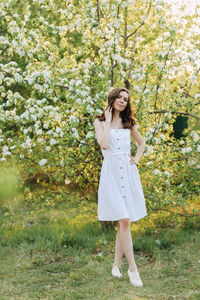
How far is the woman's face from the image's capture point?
416 cm

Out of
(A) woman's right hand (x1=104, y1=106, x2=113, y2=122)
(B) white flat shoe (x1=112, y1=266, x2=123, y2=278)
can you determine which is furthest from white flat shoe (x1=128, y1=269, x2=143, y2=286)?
(A) woman's right hand (x1=104, y1=106, x2=113, y2=122)

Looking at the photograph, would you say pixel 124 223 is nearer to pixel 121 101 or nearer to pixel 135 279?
pixel 135 279

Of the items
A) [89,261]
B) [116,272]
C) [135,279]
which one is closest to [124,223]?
[135,279]

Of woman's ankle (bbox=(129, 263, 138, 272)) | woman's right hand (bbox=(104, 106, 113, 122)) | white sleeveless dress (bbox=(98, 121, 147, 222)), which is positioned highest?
woman's right hand (bbox=(104, 106, 113, 122))

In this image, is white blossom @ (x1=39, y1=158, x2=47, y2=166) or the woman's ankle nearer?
the woman's ankle

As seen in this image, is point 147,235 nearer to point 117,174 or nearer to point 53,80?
point 117,174

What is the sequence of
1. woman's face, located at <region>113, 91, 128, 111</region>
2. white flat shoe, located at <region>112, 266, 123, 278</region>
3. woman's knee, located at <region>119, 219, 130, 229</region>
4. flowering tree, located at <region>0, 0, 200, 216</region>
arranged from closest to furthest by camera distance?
woman's knee, located at <region>119, 219, 130, 229</region> < woman's face, located at <region>113, 91, 128, 111</region> < white flat shoe, located at <region>112, 266, 123, 278</region> < flowering tree, located at <region>0, 0, 200, 216</region>

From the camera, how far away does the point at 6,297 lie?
12.9 ft

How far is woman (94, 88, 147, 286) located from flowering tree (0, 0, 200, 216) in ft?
2.80

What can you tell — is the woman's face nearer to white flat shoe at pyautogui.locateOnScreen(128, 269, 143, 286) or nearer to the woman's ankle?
the woman's ankle

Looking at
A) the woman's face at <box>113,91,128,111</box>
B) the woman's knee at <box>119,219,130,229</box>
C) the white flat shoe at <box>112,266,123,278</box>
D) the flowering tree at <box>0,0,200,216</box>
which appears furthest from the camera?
the flowering tree at <box>0,0,200,216</box>

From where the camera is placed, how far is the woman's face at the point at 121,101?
4.16 m

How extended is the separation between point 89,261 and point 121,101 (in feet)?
7.11

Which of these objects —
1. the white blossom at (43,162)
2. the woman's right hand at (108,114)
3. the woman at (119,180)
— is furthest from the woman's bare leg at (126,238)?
the white blossom at (43,162)
